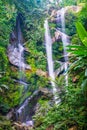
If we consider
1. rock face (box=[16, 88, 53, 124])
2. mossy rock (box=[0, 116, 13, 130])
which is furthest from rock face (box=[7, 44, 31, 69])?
mossy rock (box=[0, 116, 13, 130])

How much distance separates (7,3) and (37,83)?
17.1ft

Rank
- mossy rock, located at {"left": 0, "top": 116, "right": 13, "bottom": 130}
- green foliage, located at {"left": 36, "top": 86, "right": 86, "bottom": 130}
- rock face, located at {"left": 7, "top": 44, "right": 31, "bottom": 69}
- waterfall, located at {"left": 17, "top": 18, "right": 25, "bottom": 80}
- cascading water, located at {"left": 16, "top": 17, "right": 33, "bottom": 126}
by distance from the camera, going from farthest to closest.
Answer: rock face, located at {"left": 7, "top": 44, "right": 31, "bottom": 69}, waterfall, located at {"left": 17, "top": 18, "right": 25, "bottom": 80}, cascading water, located at {"left": 16, "top": 17, "right": 33, "bottom": 126}, mossy rock, located at {"left": 0, "top": 116, "right": 13, "bottom": 130}, green foliage, located at {"left": 36, "top": 86, "right": 86, "bottom": 130}

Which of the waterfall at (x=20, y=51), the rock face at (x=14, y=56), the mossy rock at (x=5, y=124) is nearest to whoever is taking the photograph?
the mossy rock at (x=5, y=124)

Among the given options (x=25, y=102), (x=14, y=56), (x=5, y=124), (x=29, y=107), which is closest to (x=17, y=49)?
(x=14, y=56)

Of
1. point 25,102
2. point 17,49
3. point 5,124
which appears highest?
point 17,49

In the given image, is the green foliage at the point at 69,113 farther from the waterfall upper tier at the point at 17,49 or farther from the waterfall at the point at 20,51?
the waterfall upper tier at the point at 17,49

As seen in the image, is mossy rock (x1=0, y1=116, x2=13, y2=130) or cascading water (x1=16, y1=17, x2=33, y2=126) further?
cascading water (x1=16, y1=17, x2=33, y2=126)

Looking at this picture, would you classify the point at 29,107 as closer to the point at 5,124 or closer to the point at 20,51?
the point at 5,124

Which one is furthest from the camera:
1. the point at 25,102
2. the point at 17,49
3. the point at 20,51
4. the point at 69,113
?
the point at 17,49

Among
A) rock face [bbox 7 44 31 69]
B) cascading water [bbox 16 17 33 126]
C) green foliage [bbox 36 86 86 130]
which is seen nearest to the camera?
green foliage [bbox 36 86 86 130]

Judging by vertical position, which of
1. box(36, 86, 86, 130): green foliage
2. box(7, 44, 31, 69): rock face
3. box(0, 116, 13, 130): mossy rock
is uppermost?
box(7, 44, 31, 69): rock face

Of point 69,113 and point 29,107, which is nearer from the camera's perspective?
point 69,113

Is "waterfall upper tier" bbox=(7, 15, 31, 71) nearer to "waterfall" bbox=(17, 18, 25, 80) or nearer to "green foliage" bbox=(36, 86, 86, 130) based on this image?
"waterfall" bbox=(17, 18, 25, 80)

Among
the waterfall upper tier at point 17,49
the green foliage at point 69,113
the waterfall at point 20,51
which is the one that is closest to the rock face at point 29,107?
the waterfall at point 20,51
